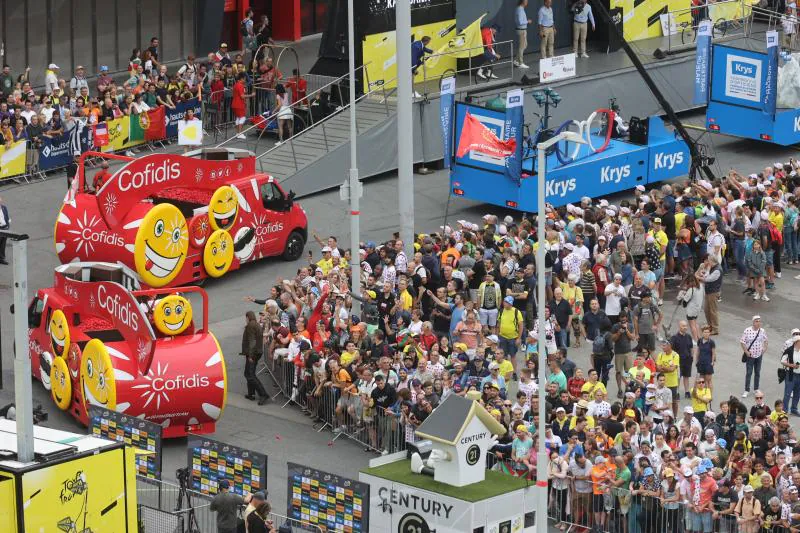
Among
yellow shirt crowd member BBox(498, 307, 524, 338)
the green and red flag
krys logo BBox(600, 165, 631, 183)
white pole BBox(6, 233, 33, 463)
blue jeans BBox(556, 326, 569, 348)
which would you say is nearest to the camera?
white pole BBox(6, 233, 33, 463)

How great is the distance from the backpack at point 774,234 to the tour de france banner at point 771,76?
760cm

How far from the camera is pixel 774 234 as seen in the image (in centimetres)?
3444

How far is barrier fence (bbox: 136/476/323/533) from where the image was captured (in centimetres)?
2308

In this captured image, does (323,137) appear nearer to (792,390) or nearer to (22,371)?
(792,390)

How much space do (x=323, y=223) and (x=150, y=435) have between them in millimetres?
14070

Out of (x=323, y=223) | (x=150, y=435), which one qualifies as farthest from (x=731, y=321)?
(x=150, y=435)

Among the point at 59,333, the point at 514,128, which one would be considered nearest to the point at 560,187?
the point at 514,128

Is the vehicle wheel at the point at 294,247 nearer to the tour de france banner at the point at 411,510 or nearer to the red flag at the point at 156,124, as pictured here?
the red flag at the point at 156,124

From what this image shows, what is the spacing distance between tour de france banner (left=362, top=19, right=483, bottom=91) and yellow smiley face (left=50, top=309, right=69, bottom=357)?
15.6 m

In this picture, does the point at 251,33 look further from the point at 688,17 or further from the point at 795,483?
the point at 795,483

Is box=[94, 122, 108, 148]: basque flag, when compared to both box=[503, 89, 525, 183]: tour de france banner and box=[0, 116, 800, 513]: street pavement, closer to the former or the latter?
box=[0, 116, 800, 513]: street pavement

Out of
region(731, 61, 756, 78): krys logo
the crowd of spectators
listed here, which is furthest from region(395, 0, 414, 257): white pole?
region(731, 61, 756, 78): krys logo

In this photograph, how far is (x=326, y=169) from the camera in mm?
39656

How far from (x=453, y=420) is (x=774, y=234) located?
15.2 metres
